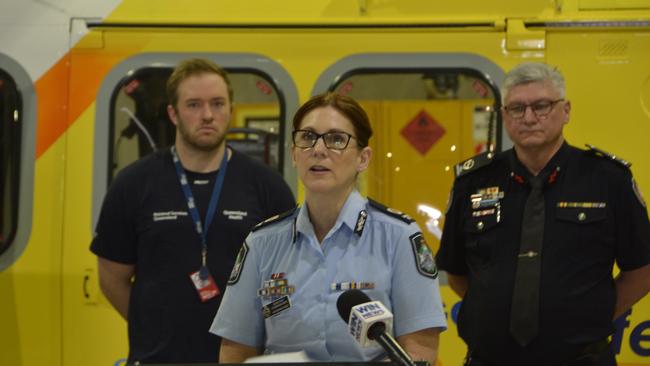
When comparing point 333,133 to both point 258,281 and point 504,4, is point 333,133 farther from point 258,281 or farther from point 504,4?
point 504,4

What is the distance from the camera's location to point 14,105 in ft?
14.0

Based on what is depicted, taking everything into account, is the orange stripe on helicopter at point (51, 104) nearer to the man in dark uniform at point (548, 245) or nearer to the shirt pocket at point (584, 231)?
the man in dark uniform at point (548, 245)

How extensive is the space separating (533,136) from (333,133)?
3.32ft

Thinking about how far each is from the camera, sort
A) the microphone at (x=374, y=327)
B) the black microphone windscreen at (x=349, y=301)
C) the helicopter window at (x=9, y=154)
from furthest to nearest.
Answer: the helicopter window at (x=9, y=154), the black microphone windscreen at (x=349, y=301), the microphone at (x=374, y=327)

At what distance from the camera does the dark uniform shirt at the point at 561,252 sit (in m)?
3.05

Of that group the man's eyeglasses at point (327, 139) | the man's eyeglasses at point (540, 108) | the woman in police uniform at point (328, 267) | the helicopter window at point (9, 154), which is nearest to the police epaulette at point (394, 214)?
the woman in police uniform at point (328, 267)

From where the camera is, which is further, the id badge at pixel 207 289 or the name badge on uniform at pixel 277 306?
the id badge at pixel 207 289

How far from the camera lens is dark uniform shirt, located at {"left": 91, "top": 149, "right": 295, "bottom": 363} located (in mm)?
3420

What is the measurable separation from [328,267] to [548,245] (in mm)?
1034

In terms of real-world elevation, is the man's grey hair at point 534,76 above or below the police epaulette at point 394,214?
above

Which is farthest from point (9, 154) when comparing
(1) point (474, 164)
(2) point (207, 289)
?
(1) point (474, 164)

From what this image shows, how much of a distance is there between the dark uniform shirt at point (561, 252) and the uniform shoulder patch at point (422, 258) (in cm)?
74

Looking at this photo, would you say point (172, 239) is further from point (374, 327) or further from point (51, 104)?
point (374, 327)

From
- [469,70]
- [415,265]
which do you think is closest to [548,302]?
[415,265]
